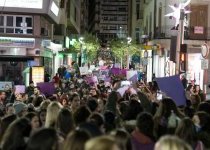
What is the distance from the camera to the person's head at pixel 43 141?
542cm

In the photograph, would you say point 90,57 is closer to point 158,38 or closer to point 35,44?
point 158,38

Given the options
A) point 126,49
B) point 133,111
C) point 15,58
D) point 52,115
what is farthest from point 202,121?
point 126,49

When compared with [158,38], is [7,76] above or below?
below

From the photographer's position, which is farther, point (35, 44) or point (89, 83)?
point (35, 44)

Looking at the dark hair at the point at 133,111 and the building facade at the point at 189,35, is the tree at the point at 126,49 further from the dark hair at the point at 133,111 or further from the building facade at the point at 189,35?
the dark hair at the point at 133,111

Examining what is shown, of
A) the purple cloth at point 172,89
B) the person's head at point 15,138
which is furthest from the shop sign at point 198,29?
the person's head at point 15,138

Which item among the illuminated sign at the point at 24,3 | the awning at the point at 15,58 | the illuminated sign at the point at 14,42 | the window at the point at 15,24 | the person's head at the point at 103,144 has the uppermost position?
the illuminated sign at the point at 24,3

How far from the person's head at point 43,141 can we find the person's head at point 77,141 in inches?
A: 9.7

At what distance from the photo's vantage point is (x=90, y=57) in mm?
89000

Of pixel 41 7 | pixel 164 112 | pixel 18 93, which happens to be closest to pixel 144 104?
pixel 164 112

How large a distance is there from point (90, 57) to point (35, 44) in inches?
2040

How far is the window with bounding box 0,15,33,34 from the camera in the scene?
3718cm

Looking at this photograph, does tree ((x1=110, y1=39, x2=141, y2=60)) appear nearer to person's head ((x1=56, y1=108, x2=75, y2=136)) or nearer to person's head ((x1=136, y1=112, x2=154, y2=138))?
person's head ((x1=56, y1=108, x2=75, y2=136))

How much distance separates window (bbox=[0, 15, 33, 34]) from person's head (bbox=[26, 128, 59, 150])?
106 ft
